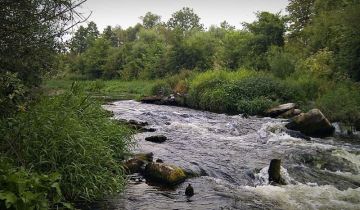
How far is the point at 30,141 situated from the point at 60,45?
5.64 feet

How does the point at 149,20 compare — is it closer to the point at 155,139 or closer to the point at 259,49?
the point at 259,49

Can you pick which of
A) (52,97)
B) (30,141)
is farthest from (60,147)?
(52,97)

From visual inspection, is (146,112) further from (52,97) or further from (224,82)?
(52,97)

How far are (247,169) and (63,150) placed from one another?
484 centimetres

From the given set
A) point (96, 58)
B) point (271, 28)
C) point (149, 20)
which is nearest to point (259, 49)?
point (271, 28)

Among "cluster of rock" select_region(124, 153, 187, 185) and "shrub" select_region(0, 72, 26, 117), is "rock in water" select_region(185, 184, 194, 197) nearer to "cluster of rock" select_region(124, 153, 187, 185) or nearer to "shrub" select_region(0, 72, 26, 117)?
"cluster of rock" select_region(124, 153, 187, 185)

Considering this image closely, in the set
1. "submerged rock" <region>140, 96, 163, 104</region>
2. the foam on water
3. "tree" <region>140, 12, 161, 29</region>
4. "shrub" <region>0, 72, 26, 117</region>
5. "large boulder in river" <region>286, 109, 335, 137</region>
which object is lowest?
the foam on water

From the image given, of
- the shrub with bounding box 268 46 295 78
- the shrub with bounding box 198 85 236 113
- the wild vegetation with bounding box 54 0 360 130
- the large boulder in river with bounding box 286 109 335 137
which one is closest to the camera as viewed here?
the large boulder in river with bounding box 286 109 335 137

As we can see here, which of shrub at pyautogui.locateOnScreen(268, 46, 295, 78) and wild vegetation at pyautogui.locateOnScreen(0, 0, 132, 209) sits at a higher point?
shrub at pyautogui.locateOnScreen(268, 46, 295, 78)

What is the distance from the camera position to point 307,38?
30.2 metres

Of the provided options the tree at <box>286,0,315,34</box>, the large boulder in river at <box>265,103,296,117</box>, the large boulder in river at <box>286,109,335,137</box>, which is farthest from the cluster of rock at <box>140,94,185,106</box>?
the tree at <box>286,0,315,34</box>

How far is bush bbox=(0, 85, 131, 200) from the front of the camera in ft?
20.5

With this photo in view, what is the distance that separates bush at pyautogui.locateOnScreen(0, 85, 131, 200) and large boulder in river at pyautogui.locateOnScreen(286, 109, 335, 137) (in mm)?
9050

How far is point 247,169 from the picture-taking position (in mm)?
9578
